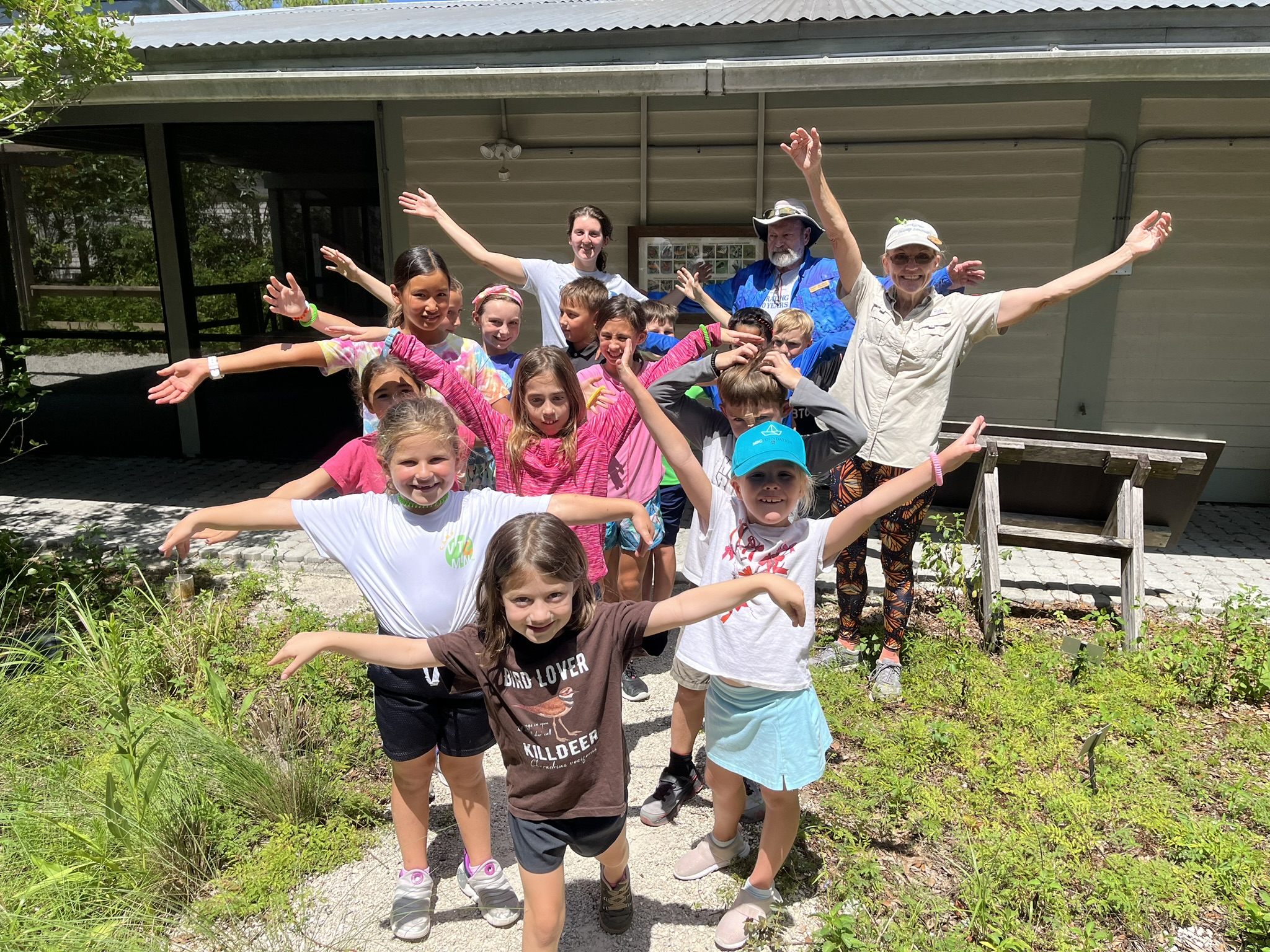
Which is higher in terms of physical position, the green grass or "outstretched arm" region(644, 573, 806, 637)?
"outstretched arm" region(644, 573, 806, 637)

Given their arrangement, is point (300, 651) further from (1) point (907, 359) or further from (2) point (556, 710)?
(1) point (907, 359)

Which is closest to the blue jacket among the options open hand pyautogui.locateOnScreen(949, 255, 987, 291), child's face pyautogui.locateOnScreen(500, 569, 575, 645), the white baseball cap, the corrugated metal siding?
open hand pyautogui.locateOnScreen(949, 255, 987, 291)

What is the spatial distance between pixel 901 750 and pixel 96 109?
7.91 meters

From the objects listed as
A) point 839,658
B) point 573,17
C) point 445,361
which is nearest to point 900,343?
point 839,658

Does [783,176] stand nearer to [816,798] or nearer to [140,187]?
[816,798]

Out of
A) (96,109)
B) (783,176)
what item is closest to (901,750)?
(783,176)

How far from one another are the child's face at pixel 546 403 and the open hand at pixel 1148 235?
7.26 feet

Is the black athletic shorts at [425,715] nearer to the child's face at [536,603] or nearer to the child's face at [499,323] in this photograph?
the child's face at [536,603]

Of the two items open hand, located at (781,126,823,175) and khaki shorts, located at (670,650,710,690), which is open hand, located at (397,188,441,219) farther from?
khaki shorts, located at (670,650,710,690)

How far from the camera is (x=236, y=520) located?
6.62 feet

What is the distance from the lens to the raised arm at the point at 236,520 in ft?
6.44

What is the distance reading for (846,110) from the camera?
6055 mm

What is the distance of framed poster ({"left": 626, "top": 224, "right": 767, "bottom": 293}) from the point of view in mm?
6391

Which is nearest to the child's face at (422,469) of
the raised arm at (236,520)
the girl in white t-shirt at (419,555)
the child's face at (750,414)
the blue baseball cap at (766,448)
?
the girl in white t-shirt at (419,555)
